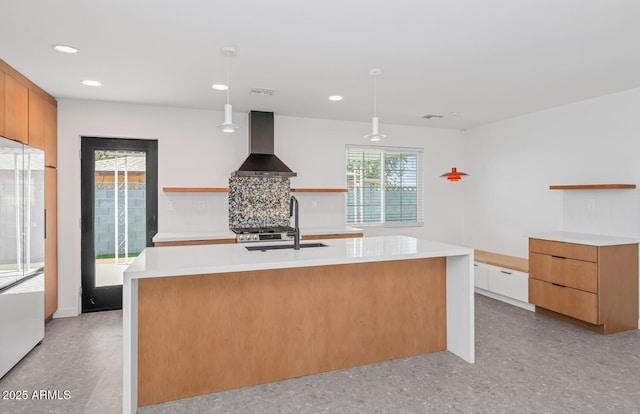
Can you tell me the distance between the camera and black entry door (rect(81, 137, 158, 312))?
448 cm

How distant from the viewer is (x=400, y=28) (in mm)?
2512

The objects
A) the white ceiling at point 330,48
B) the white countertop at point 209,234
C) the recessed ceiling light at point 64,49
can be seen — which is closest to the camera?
the white ceiling at point 330,48

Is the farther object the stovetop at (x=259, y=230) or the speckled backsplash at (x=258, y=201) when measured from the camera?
the speckled backsplash at (x=258, y=201)

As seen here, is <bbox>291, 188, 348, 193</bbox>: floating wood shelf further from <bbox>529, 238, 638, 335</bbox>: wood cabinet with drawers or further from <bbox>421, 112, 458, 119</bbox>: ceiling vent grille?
<bbox>529, 238, 638, 335</bbox>: wood cabinet with drawers

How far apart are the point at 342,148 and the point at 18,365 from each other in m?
4.20

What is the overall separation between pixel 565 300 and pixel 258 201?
3.63 meters

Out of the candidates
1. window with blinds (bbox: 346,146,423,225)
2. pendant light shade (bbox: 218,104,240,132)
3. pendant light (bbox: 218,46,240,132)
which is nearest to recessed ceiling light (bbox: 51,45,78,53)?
pendant light (bbox: 218,46,240,132)

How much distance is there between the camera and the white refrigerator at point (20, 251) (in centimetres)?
285

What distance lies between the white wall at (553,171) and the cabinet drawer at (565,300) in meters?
0.89

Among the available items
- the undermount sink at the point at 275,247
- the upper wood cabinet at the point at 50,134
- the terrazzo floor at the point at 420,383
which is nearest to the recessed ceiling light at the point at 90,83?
the upper wood cabinet at the point at 50,134

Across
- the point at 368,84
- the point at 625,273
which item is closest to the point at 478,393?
the point at 625,273

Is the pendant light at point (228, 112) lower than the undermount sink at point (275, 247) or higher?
higher

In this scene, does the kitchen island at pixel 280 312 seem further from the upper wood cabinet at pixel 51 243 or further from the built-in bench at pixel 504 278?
the upper wood cabinet at pixel 51 243

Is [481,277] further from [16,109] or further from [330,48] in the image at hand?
[16,109]
